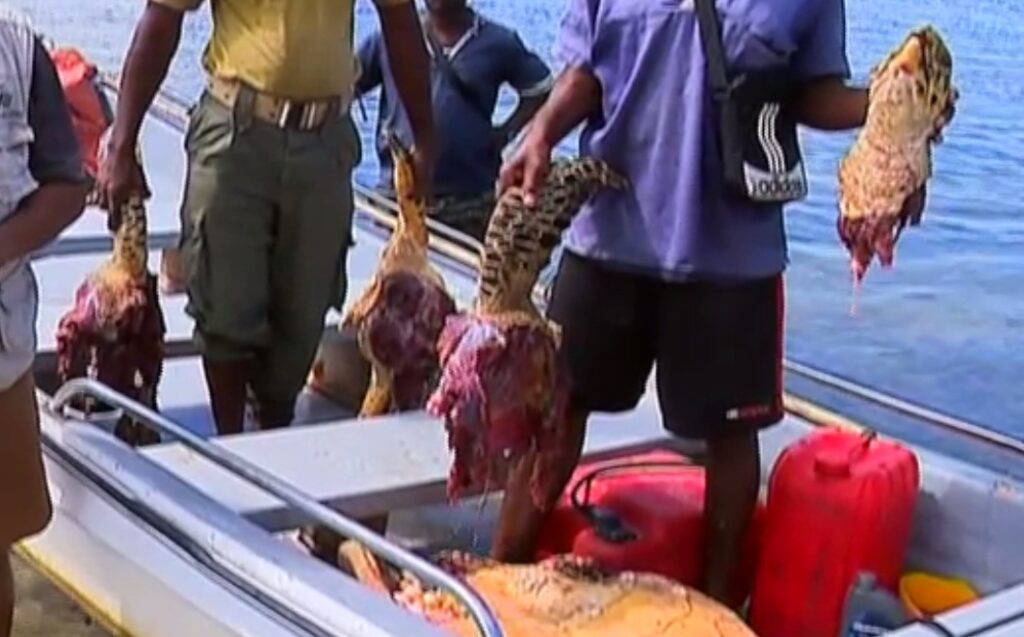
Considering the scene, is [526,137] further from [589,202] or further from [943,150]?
[943,150]

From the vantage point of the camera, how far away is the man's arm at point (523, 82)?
5.23 meters

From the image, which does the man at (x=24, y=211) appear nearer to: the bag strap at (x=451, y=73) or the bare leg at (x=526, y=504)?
the bare leg at (x=526, y=504)

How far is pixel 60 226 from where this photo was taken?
2787 millimetres

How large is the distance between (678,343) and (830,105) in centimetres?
47

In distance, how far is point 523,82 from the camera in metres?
5.28

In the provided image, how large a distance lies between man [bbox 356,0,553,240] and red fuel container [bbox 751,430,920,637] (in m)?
1.95

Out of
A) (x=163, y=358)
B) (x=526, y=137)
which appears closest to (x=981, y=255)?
(x=163, y=358)

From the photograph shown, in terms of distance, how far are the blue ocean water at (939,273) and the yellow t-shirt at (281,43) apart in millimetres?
2398

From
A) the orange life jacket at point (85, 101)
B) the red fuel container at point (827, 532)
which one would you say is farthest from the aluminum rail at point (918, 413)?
the orange life jacket at point (85, 101)

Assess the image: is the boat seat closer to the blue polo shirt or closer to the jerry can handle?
the jerry can handle

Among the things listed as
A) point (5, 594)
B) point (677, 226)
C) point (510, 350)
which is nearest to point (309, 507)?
point (510, 350)

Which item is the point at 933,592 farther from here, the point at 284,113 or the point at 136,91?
the point at 136,91

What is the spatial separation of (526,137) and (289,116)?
82 cm

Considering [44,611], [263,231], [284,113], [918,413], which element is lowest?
[44,611]
